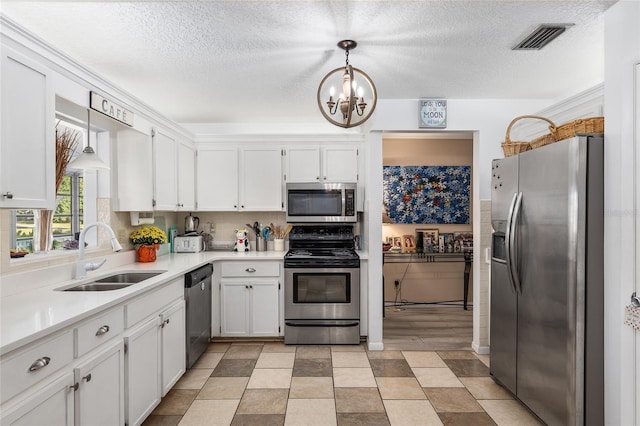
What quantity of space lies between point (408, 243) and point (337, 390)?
2.78 meters

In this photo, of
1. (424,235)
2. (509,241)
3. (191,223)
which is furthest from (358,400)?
(424,235)

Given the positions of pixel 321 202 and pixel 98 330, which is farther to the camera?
pixel 321 202

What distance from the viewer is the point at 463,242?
506 cm

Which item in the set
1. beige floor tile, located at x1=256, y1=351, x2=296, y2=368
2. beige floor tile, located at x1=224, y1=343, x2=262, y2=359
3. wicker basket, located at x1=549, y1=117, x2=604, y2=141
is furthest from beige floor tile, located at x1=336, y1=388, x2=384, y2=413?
wicker basket, located at x1=549, y1=117, x2=604, y2=141

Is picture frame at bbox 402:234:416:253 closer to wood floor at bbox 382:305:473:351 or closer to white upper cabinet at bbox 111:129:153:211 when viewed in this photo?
wood floor at bbox 382:305:473:351

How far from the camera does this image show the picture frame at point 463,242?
5.01 m

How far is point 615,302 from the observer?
1.93m

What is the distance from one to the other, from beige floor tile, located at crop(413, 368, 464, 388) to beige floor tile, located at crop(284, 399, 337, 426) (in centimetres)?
83

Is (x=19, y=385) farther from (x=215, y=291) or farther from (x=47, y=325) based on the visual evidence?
(x=215, y=291)

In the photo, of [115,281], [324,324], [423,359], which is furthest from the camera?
[324,324]

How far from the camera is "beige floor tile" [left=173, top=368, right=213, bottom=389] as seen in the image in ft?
9.38

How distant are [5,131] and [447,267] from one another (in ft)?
16.2

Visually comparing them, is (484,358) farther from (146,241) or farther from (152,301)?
(146,241)

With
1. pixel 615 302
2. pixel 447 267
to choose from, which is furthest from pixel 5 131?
pixel 447 267
